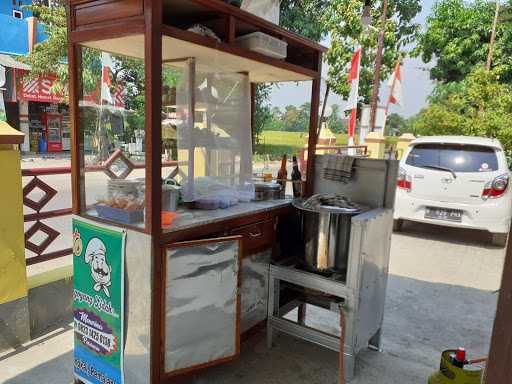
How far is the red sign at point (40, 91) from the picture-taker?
13.6 meters

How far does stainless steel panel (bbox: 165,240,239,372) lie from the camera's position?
79.2 inches

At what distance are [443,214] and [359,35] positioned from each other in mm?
8223

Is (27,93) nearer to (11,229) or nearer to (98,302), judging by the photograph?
(11,229)

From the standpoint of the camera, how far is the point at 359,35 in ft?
39.1

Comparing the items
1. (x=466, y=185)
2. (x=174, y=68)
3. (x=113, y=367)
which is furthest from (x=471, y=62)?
(x=113, y=367)

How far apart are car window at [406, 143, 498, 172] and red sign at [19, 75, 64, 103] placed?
44.0 feet

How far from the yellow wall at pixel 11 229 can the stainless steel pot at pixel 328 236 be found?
1.89 meters

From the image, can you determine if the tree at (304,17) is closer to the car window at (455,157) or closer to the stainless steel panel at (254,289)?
the car window at (455,157)

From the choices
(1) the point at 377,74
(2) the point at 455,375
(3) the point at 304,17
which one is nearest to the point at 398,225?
(2) the point at 455,375

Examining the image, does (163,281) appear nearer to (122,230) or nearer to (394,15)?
(122,230)

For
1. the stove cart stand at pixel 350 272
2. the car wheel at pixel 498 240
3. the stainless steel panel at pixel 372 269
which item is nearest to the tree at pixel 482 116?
the car wheel at pixel 498 240

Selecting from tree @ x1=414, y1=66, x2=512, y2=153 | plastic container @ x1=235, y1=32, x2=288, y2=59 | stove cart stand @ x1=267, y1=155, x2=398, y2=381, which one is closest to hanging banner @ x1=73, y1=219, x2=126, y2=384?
stove cart stand @ x1=267, y1=155, x2=398, y2=381

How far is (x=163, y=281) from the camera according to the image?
1.95 m

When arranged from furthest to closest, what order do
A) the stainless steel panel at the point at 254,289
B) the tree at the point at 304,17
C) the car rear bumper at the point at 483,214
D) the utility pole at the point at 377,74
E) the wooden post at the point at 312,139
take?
the utility pole at the point at 377,74
the tree at the point at 304,17
the car rear bumper at the point at 483,214
the wooden post at the point at 312,139
the stainless steel panel at the point at 254,289
